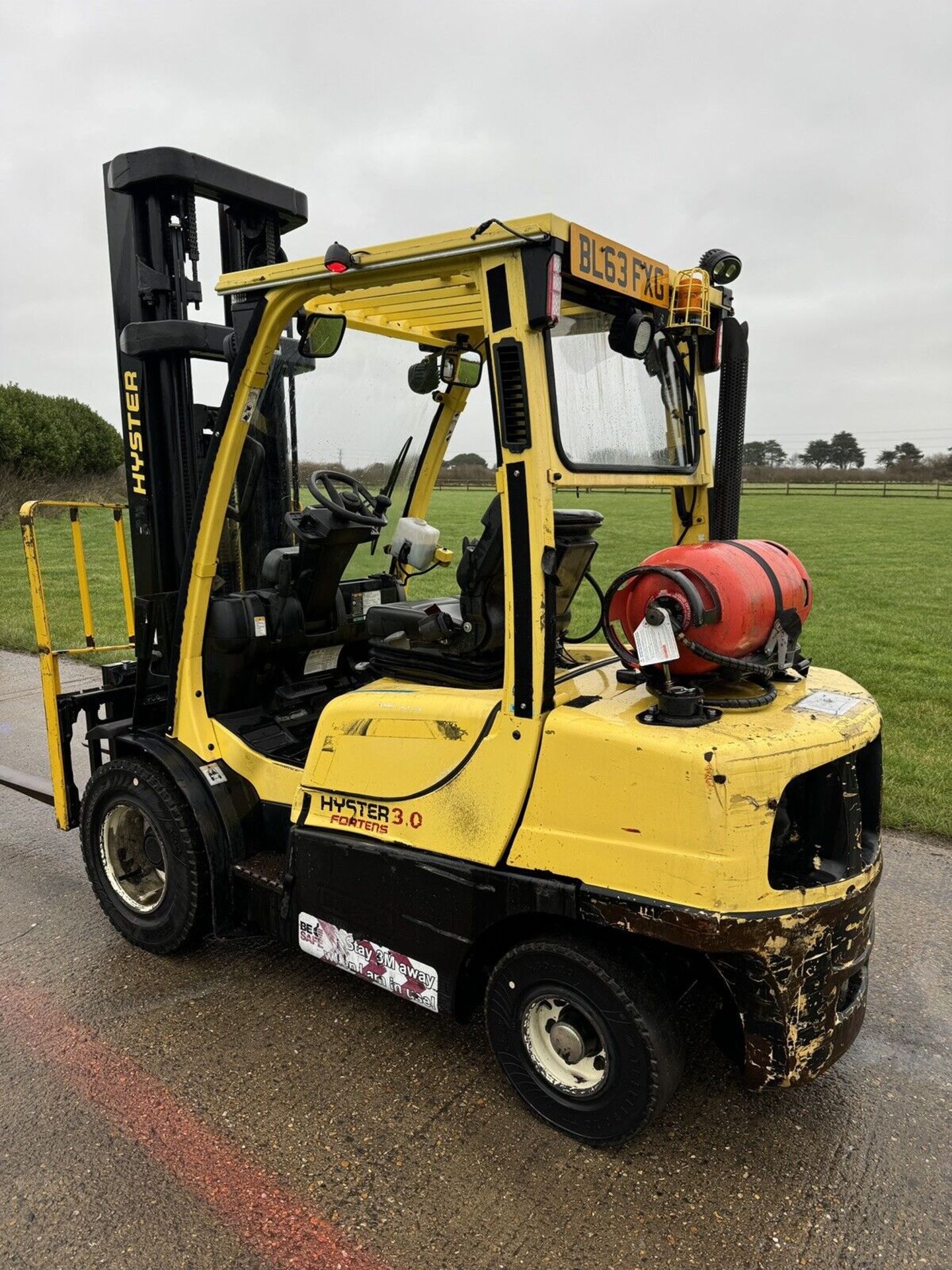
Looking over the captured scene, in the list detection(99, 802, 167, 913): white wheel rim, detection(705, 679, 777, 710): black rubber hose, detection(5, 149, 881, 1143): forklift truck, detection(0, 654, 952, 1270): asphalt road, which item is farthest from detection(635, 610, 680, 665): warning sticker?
detection(99, 802, 167, 913): white wheel rim

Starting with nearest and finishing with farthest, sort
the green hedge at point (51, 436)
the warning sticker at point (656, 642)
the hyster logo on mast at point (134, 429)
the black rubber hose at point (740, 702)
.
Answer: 1. the warning sticker at point (656, 642)
2. the black rubber hose at point (740, 702)
3. the hyster logo on mast at point (134, 429)
4. the green hedge at point (51, 436)

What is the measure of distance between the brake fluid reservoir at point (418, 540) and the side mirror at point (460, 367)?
3.00ft

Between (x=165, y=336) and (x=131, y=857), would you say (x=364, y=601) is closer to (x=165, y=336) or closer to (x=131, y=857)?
(x=165, y=336)

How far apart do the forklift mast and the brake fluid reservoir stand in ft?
2.42

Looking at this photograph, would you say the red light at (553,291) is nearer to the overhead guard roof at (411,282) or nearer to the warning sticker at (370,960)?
the overhead guard roof at (411,282)

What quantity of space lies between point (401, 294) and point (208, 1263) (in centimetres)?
321

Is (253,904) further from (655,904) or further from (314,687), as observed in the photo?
(655,904)

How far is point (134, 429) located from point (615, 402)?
210 centimetres


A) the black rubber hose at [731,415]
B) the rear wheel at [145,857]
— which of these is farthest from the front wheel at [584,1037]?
the black rubber hose at [731,415]

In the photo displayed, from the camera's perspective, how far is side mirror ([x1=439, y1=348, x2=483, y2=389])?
4129 mm

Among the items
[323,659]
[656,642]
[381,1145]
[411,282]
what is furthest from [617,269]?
[381,1145]

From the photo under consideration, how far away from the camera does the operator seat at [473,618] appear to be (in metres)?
2.79

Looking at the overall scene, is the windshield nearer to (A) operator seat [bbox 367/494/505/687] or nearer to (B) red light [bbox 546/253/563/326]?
(B) red light [bbox 546/253/563/326]

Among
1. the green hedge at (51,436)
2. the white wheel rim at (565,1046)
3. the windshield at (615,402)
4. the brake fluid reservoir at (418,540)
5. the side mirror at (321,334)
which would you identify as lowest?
the white wheel rim at (565,1046)
